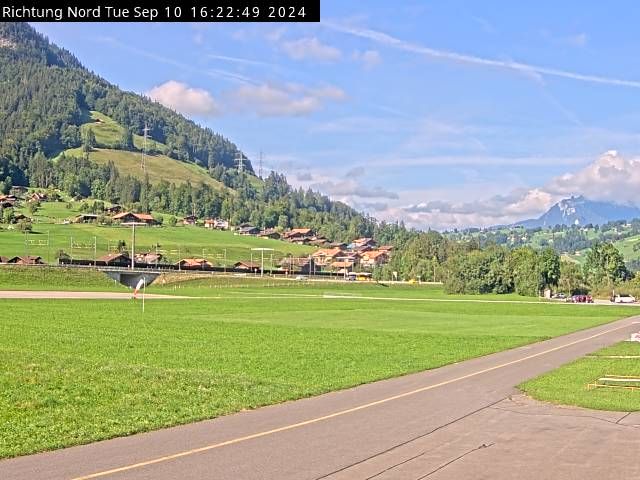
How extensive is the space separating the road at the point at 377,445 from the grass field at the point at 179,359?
1.52m

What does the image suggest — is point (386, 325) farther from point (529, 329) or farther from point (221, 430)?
point (221, 430)

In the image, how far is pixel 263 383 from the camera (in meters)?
27.3

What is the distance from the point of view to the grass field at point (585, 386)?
23.6 metres

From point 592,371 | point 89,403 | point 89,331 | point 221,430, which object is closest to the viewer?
point 221,430

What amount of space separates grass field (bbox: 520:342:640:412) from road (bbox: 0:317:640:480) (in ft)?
3.49

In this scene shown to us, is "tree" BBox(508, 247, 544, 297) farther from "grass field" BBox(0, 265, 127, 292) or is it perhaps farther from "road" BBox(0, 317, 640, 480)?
"road" BBox(0, 317, 640, 480)

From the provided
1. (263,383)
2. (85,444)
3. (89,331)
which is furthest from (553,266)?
(85,444)

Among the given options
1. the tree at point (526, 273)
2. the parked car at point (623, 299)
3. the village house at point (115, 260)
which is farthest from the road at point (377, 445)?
the village house at point (115, 260)

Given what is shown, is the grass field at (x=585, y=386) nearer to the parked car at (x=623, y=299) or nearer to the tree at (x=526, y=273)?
the parked car at (x=623, y=299)

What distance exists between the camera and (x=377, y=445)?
1709cm

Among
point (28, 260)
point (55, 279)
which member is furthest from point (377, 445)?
point (28, 260)

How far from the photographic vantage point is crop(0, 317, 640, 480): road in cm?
1466

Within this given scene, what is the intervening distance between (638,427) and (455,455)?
6075mm

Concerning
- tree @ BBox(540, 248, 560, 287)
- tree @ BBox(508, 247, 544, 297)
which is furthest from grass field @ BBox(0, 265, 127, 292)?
tree @ BBox(540, 248, 560, 287)
